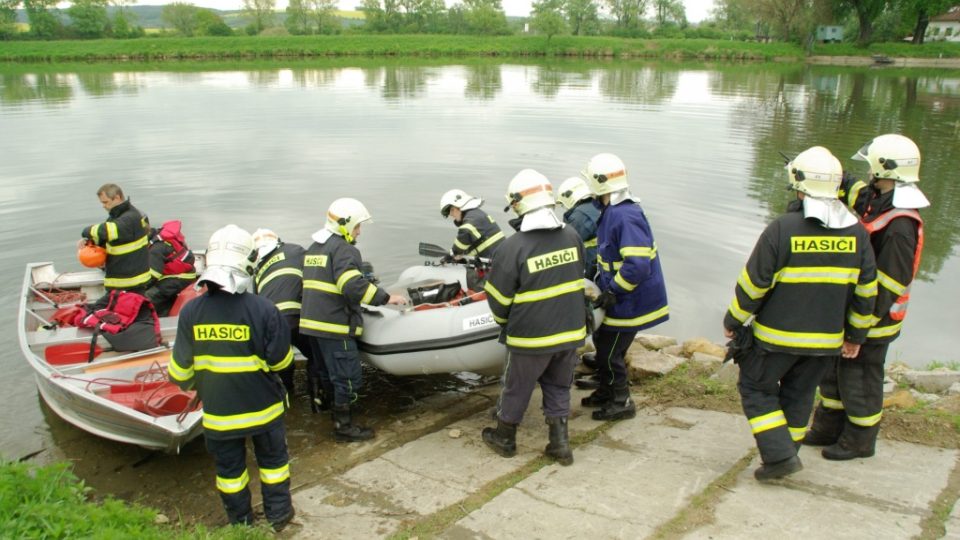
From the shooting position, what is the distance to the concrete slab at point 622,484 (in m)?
3.37

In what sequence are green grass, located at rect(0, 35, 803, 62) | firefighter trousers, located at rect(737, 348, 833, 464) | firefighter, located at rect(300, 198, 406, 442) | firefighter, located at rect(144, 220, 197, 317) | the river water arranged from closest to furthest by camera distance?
firefighter trousers, located at rect(737, 348, 833, 464) < firefighter, located at rect(300, 198, 406, 442) < firefighter, located at rect(144, 220, 197, 317) < the river water < green grass, located at rect(0, 35, 803, 62)

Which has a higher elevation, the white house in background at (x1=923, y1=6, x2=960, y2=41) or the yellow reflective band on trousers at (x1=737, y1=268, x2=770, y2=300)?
the white house in background at (x1=923, y1=6, x2=960, y2=41)

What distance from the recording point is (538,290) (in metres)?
3.87

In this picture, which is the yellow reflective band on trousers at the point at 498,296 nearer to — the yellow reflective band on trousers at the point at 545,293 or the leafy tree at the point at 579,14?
the yellow reflective band on trousers at the point at 545,293

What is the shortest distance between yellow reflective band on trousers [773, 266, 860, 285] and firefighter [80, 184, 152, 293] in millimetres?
5310

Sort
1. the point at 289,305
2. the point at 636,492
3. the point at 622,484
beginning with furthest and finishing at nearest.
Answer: the point at 289,305, the point at 622,484, the point at 636,492

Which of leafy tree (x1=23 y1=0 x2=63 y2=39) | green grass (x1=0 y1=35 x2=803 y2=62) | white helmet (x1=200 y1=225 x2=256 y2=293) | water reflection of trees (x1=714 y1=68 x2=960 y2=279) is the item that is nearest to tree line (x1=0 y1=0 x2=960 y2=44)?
leafy tree (x1=23 y1=0 x2=63 y2=39)

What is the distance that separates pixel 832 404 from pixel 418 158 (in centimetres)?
1259

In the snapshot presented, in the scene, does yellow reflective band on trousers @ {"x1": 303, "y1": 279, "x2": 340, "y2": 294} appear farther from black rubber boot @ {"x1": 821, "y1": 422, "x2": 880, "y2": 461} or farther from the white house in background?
the white house in background

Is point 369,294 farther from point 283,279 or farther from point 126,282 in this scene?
point 126,282

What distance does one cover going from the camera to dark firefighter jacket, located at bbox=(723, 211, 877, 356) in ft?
11.2

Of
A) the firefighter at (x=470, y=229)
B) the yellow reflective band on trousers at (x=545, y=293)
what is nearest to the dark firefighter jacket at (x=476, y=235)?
the firefighter at (x=470, y=229)

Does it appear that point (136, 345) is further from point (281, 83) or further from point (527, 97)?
point (281, 83)

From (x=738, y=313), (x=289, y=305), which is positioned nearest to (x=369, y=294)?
(x=289, y=305)
